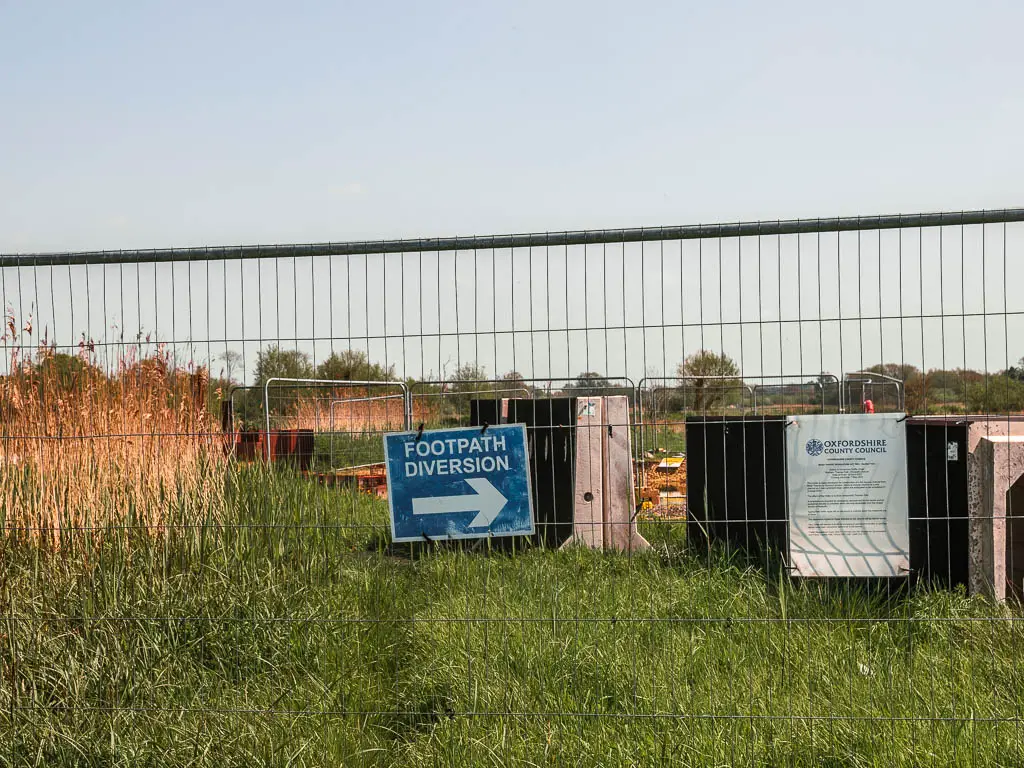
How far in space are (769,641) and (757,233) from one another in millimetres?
2093

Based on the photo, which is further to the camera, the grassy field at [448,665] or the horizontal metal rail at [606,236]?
the horizontal metal rail at [606,236]

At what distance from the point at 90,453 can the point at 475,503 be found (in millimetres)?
2926

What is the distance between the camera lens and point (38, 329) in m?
4.96

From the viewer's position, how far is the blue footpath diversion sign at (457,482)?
4.20 metres

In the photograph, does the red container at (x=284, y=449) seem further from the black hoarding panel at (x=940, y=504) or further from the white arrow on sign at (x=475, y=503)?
the black hoarding panel at (x=940, y=504)

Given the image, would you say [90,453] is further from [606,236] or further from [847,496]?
[847,496]

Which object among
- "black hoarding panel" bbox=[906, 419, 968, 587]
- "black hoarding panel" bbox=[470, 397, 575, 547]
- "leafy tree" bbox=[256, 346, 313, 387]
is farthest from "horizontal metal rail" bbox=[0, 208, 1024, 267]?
"black hoarding panel" bbox=[470, 397, 575, 547]

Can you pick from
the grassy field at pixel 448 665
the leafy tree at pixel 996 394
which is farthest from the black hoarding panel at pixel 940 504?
the leafy tree at pixel 996 394

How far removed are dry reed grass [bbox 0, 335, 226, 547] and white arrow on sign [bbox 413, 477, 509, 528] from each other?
1.86m

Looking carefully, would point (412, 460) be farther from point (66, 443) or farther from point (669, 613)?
point (66, 443)

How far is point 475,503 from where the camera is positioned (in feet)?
13.8

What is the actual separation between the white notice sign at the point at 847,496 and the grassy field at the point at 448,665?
0.25 metres

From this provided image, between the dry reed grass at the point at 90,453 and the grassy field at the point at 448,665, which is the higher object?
the dry reed grass at the point at 90,453

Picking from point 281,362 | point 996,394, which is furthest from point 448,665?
point 996,394
